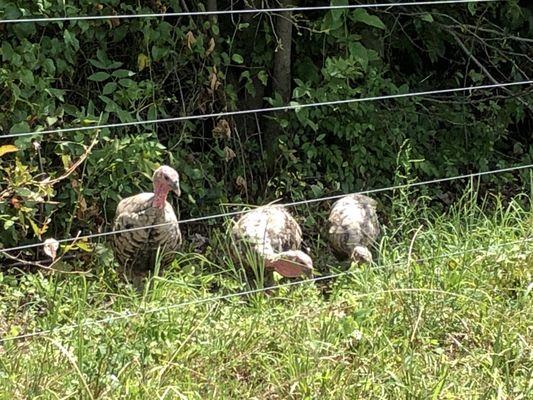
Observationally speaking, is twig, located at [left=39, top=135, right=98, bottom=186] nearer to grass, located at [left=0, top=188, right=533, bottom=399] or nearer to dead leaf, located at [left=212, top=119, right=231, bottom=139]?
grass, located at [left=0, top=188, right=533, bottom=399]

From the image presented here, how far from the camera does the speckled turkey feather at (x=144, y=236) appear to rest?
3.86 meters

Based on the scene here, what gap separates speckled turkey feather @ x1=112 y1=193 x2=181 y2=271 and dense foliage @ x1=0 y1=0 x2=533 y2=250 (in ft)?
1.06

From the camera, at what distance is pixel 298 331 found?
3318mm

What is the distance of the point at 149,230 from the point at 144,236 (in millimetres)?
33

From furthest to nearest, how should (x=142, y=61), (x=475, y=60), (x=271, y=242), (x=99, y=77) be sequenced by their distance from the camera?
(x=475, y=60)
(x=142, y=61)
(x=99, y=77)
(x=271, y=242)

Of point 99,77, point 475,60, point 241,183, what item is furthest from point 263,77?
point 475,60

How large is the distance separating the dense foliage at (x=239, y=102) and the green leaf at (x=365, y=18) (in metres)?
0.02

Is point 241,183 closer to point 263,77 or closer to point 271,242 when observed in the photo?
point 263,77

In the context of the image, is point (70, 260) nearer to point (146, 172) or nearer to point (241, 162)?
point (146, 172)

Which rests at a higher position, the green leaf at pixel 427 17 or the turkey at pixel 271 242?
the green leaf at pixel 427 17

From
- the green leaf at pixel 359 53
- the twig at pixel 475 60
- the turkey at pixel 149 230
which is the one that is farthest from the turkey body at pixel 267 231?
the twig at pixel 475 60

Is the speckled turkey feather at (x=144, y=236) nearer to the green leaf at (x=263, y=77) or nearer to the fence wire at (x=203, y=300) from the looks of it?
the fence wire at (x=203, y=300)

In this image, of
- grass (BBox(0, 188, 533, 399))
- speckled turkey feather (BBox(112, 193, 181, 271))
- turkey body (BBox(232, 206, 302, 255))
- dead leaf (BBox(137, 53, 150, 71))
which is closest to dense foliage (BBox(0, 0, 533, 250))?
dead leaf (BBox(137, 53, 150, 71))

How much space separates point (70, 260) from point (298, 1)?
6.78 ft
